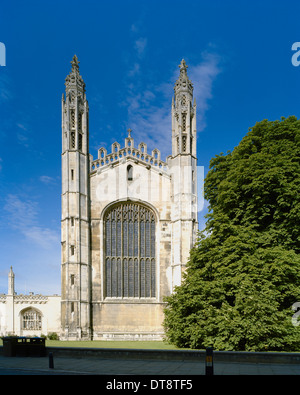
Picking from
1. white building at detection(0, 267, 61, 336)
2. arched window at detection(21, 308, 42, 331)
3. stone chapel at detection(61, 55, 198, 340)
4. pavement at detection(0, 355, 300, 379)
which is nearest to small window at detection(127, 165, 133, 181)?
stone chapel at detection(61, 55, 198, 340)

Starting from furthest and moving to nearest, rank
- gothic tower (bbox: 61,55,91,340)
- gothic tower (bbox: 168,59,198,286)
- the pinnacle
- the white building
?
1. the white building
2. the pinnacle
3. gothic tower (bbox: 168,59,198,286)
4. gothic tower (bbox: 61,55,91,340)

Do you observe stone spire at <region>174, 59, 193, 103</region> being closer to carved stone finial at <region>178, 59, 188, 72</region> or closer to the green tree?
carved stone finial at <region>178, 59, 188, 72</region>

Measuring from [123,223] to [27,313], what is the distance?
24.5 m

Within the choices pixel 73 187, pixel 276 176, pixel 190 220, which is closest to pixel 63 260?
pixel 73 187

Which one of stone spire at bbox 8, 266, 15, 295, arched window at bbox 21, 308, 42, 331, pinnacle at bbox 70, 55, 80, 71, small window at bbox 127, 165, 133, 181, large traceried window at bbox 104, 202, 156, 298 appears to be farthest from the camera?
stone spire at bbox 8, 266, 15, 295

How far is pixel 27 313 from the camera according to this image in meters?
50.2

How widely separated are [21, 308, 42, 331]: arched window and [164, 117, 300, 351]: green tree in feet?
105

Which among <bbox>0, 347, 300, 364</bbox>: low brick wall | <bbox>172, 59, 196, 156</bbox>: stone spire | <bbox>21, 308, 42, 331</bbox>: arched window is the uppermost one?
<bbox>172, 59, 196, 156</bbox>: stone spire

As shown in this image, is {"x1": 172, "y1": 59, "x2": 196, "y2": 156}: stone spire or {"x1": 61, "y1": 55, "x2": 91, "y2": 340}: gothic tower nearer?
{"x1": 61, "y1": 55, "x2": 91, "y2": 340}: gothic tower

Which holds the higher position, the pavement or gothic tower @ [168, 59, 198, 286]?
gothic tower @ [168, 59, 198, 286]

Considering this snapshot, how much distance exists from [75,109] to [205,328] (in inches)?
758

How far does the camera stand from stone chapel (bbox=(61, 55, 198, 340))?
29.7 m
